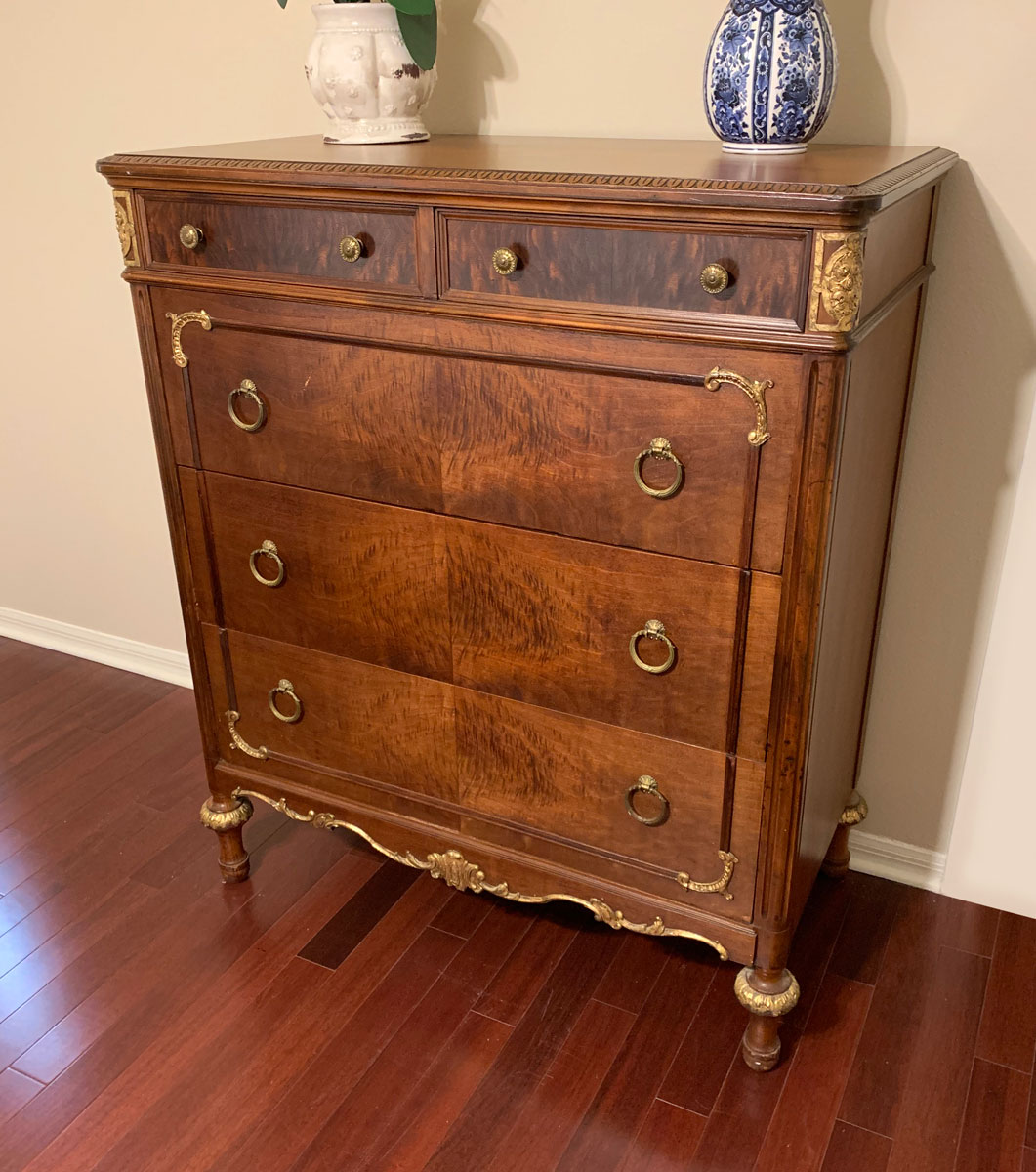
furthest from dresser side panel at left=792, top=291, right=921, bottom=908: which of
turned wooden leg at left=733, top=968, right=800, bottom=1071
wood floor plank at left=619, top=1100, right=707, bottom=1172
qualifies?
wood floor plank at left=619, top=1100, right=707, bottom=1172

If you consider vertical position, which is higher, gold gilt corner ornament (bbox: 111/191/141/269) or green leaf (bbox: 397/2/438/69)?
green leaf (bbox: 397/2/438/69)

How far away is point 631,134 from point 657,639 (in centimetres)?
81

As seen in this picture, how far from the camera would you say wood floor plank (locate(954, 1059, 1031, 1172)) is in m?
1.50

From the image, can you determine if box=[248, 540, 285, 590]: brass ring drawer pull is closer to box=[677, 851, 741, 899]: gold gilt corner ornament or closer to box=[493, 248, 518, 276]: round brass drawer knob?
box=[493, 248, 518, 276]: round brass drawer knob

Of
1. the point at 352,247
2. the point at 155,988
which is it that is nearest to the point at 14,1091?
the point at 155,988

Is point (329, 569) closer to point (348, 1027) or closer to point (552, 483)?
point (552, 483)

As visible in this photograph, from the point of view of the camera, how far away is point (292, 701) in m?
1.79

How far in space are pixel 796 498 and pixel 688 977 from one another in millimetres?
910

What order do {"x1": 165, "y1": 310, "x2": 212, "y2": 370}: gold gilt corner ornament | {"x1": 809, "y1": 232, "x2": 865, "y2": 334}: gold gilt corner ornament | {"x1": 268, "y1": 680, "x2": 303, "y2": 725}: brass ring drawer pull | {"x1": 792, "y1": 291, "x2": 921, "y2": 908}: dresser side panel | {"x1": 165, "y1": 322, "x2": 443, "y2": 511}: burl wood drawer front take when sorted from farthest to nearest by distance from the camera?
{"x1": 268, "y1": 680, "x2": 303, "y2": 725}: brass ring drawer pull → {"x1": 165, "y1": 310, "x2": 212, "y2": 370}: gold gilt corner ornament → {"x1": 165, "y1": 322, "x2": 443, "y2": 511}: burl wood drawer front → {"x1": 792, "y1": 291, "x2": 921, "y2": 908}: dresser side panel → {"x1": 809, "y1": 232, "x2": 865, "y2": 334}: gold gilt corner ornament

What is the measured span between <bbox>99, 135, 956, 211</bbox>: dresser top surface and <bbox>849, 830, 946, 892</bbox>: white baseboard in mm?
1143

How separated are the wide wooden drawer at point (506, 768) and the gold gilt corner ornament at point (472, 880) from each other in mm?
51

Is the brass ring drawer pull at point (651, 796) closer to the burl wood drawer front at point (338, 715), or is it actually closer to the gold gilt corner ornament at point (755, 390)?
the burl wood drawer front at point (338, 715)

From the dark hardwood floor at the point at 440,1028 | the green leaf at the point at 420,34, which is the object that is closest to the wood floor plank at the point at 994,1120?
the dark hardwood floor at the point at 440,1028

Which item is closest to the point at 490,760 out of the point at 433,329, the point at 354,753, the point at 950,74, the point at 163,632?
the point at 354,753
